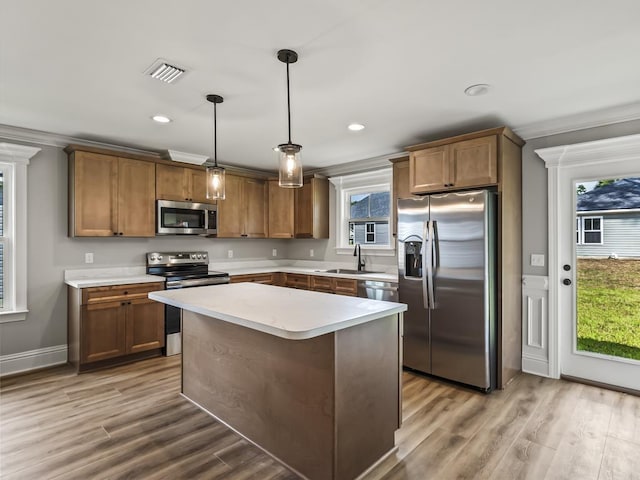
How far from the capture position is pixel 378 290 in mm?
4055

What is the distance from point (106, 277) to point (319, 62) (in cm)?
346

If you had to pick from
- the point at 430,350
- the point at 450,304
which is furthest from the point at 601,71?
the point at 430,350

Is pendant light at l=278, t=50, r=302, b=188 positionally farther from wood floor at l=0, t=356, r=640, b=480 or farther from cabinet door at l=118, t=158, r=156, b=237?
cabinet door at l=118, t=158, r=156, b=237

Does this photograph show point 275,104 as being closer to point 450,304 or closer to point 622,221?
point 450,304

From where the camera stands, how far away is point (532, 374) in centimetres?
356

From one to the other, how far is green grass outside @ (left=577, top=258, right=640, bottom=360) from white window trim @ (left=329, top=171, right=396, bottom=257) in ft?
6.76

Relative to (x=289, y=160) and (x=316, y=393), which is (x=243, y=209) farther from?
(x=316, y=393)

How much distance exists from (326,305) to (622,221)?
2849 millimetres

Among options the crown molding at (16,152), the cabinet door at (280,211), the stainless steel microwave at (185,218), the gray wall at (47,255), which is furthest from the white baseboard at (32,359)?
the cabinet door at (280,211)

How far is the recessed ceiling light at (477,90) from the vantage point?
2.63 m

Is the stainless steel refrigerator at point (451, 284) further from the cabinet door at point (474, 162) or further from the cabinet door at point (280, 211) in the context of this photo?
the cabinet door at point (280, 211)

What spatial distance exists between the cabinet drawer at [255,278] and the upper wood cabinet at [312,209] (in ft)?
2.67

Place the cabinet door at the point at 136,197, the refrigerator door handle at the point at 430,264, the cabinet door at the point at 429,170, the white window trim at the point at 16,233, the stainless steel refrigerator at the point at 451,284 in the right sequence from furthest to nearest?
the cabinet door at the point at 136,197 < the white window trim at the point at 16,233 < the cabinet door at the point at 429,170 < the refrigerator door handle at the point at 430,264 < the stainless steel refrigerator at the point at 451,284

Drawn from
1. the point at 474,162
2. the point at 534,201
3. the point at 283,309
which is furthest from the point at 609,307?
the point at 283,309
